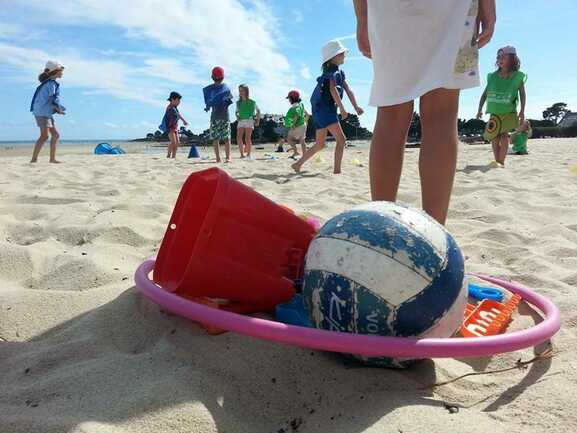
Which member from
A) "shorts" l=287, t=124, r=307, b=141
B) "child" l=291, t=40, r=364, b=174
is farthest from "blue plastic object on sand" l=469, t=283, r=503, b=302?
"shorts" l=287, t=124, r=307, b=141

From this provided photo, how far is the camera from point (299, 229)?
1965 millimetres

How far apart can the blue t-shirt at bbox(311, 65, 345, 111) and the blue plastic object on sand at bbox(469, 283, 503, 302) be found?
17.8 feet

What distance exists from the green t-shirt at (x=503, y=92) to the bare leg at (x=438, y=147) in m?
6.57

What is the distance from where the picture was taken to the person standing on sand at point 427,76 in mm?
2223

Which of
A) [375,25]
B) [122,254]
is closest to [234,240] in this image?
[122,254]

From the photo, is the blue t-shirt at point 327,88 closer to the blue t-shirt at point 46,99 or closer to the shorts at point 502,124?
the shorts at point 502,124

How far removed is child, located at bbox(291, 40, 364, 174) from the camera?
7.09m

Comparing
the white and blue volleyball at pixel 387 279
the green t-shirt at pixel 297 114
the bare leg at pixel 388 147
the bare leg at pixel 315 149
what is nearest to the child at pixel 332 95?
the bare leg at pixel 315 149

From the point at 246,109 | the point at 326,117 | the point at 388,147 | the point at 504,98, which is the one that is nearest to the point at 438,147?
the point at 388,147

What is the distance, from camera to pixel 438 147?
230 cm

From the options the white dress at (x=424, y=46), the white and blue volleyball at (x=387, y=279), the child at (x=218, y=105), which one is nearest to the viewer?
the white and blue volleyball at (x=387, y=279)

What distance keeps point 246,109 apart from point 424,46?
1067 centimetres

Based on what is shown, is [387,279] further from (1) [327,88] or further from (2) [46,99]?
(2) [46,99]

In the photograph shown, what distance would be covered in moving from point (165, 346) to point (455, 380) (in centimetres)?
90
